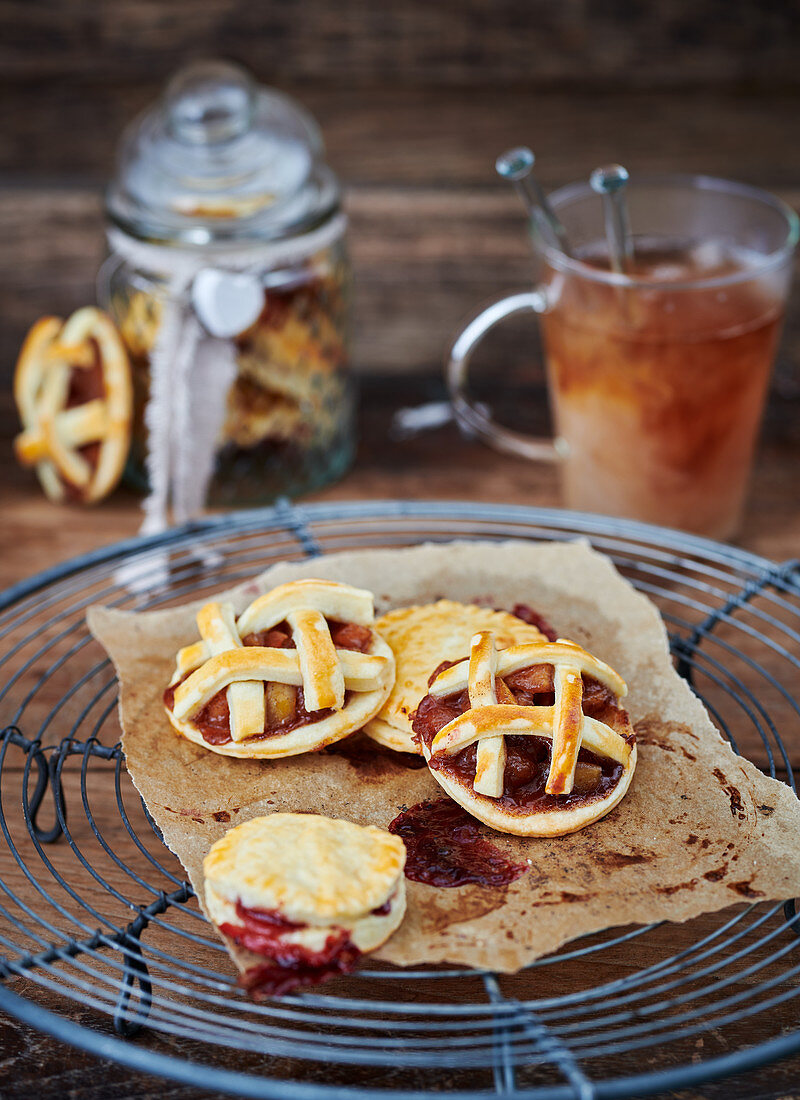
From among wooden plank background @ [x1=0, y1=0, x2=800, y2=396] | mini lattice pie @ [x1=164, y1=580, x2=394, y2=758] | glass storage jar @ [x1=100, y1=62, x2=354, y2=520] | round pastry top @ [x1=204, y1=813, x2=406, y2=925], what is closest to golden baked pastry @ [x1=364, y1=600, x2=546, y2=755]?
mini lattice pie @ [x1=164, y1=580, x2=394, y2=758]

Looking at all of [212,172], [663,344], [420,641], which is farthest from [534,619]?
[212,172]

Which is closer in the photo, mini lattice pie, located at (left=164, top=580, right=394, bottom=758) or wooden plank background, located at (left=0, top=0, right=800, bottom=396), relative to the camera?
mini lattice pie, located at (left=164, top=580, right=394, bottom=758)

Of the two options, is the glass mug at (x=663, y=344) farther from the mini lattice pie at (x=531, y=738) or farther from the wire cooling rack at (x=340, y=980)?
the mini lattice pie at (x=531, y=738)

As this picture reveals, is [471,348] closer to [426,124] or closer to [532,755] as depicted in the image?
[426,124]

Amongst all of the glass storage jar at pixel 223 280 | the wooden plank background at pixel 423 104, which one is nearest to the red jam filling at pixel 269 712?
the glass storage jar at pixel 223 280

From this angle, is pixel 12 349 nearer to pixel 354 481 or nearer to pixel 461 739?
pixel 354 481

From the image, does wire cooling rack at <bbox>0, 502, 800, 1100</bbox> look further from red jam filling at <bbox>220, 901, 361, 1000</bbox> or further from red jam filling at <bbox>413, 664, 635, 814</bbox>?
red jam filling at <bbox>413, 664, 635, 814</bbox>
